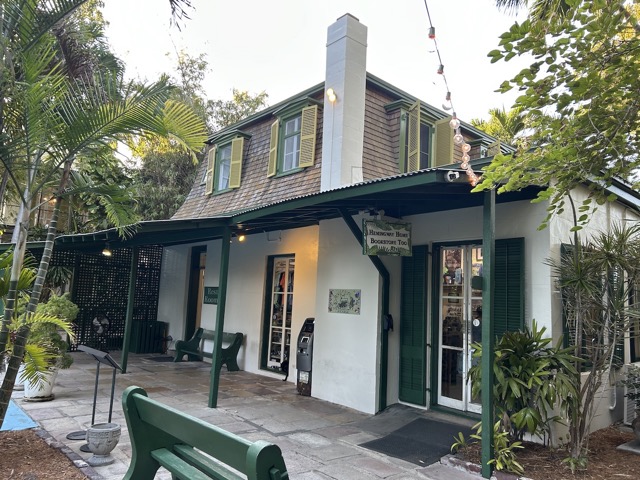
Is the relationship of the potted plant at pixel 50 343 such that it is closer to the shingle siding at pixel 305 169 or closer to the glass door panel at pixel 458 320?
the shingle siding at pixel 305 169

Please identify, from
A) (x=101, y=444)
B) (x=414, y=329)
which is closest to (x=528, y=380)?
(x=414, y=329)

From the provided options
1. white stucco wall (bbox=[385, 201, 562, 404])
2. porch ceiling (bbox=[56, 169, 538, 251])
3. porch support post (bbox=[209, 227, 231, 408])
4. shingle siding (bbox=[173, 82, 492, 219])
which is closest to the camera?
porch ceiling (bbox=[56, 169, 538, 251])

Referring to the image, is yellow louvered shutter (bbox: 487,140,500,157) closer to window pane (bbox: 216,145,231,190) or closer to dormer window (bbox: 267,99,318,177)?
dormer window (bbox: 267,99,318,177)

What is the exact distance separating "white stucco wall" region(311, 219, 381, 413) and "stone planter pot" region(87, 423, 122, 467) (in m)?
3.37

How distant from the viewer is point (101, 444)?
4.09m

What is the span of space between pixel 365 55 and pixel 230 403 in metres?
6.42

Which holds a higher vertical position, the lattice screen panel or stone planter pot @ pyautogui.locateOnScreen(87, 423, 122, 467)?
the lattice screen panel

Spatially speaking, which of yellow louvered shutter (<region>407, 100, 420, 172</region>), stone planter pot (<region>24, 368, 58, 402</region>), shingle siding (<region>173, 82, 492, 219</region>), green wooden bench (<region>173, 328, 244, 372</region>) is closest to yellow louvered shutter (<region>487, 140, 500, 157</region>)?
shingle siding (<region>173, 82, 492, 219</region>)

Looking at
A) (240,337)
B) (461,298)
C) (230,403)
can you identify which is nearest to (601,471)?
(461,298)

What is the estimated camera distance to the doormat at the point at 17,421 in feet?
16.5

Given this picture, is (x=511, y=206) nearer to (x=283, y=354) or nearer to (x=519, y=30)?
(x=519, y=30)

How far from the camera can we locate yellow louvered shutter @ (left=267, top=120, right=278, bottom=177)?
9.37 metres

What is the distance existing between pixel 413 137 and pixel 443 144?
76cm

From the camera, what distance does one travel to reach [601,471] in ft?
13.9
